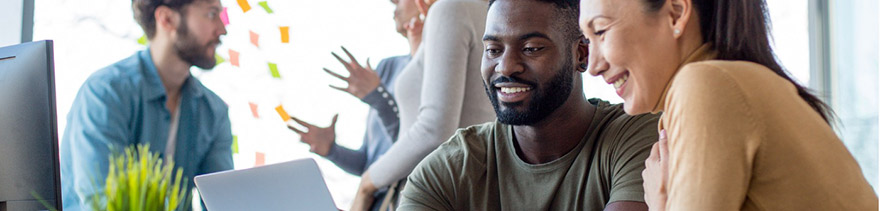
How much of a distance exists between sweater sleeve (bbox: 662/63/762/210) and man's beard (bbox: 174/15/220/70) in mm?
2596

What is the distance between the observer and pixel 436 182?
1.74 meters

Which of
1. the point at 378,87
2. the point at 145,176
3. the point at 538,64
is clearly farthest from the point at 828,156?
the point at 378,87

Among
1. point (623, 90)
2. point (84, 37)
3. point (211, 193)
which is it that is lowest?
point (211, 193)

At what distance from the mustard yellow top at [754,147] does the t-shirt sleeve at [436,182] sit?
0.84 m

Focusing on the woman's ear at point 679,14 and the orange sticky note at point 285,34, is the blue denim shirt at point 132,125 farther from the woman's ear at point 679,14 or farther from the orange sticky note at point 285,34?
the woman's ear at point 679,14

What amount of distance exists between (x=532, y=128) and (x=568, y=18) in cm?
24

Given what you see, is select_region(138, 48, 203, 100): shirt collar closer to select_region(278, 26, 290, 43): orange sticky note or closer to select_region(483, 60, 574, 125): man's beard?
select_region(278, 26, 290, 43): orange sticky note

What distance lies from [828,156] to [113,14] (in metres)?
2.87

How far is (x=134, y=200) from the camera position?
4.49 ft

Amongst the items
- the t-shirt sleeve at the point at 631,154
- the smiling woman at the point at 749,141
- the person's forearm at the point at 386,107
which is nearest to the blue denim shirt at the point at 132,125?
the person's forearm at the point at 386,107

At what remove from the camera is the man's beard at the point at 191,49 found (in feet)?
10.5

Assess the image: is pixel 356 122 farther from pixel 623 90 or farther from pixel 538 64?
pixel 623 90

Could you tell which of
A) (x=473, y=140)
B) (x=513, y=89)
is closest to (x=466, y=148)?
(x=473, y=140)

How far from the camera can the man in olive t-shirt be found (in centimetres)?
165
